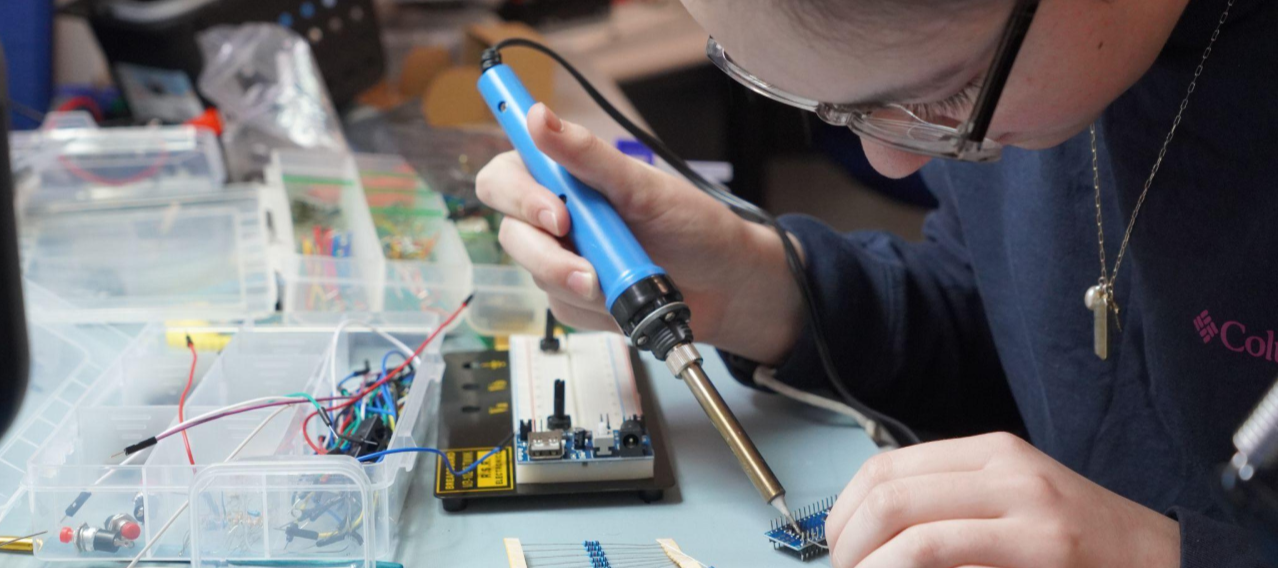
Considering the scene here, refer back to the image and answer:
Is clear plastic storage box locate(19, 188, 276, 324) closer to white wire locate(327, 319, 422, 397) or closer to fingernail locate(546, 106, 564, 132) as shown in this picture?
white wire locate(327, 319, 422, 397)

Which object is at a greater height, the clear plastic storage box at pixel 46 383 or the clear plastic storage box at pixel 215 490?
the clear plastic storage box at pixel 215 490

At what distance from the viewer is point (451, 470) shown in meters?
0.77

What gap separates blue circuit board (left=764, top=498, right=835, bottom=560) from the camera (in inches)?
28.0

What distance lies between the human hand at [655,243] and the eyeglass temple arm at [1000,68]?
12.4 inches

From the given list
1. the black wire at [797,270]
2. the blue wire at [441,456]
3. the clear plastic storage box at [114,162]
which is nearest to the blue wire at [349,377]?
the blue wire at [441,456]

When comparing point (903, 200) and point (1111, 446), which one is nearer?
point (1111, 446)

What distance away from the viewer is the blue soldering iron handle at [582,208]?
0.76 m

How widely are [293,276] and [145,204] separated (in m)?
0.37

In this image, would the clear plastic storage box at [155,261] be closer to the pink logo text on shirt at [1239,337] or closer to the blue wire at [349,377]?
the blue wire at [349,377]

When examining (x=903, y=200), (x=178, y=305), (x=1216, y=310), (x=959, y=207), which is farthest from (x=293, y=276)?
(x=903, y=200)

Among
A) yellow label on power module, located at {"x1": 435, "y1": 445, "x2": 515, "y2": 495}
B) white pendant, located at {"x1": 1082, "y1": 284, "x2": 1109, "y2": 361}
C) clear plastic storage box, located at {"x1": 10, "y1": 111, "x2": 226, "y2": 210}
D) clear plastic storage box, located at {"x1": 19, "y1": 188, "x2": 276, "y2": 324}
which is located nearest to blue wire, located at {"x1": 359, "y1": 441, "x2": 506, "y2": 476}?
yellow label on power module, located at {"x1": 435, "y1": 445, "x2": 515, "y2": 495}

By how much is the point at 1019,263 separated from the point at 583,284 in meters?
0.44

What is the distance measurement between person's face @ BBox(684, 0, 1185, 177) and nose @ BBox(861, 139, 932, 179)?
74mm

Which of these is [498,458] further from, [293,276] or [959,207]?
[959,207]
